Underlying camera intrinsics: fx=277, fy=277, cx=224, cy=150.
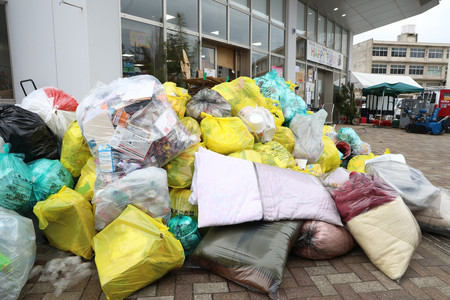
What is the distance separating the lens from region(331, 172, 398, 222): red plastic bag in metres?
1.93

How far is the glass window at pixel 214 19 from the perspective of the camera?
604 cm

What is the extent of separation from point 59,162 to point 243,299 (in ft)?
6.23

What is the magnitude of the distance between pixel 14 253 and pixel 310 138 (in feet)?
9.11

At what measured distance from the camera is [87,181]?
2227 mm

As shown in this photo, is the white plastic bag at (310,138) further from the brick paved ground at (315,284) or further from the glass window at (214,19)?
the glass window at (214,19)

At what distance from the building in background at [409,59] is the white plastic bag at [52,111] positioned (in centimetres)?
5919

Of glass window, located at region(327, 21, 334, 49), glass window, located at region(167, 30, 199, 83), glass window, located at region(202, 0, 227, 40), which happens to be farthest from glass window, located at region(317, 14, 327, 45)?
glass window, located at region(167, 30, 199, 83)

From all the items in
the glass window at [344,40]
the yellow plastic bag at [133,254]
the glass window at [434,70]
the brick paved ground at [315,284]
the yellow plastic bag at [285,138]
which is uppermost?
the glass window at [434,70]

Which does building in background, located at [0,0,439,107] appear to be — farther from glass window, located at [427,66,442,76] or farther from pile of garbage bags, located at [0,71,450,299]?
glass window, located at [427,66,442,76]

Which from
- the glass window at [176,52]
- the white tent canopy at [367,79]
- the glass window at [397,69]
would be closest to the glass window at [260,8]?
the glass window at [176,52]

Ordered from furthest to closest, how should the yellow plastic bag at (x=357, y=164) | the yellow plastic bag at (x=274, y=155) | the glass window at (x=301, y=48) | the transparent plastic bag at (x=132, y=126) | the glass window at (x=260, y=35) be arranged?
1. the glass window at (x=301, y=48)
2. the glass window at (x=260, y=35)
3. the yellow plastic bag at (x=357, y=164)
4. the yellow plastic bag at (x=274, y=155)
5. the transparent plastic bag at (x=132, y=126)

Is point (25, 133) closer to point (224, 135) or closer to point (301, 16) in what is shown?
point (224, 135)

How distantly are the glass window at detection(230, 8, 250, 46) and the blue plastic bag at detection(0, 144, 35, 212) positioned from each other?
570 cm

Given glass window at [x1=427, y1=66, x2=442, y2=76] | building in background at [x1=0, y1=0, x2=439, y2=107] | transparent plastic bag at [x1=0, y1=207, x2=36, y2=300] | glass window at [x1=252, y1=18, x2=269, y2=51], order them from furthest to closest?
glass window at [x1=427, y1=66, x2=442, y2=76]
glass window at [x1=252, y1=18, x2=269, y2=51]
building in background at [x1=0, y1=0, x2=439, y2=107]
transparent plastic bag at [x1=0, y1=207, x2=36, y2=300]
